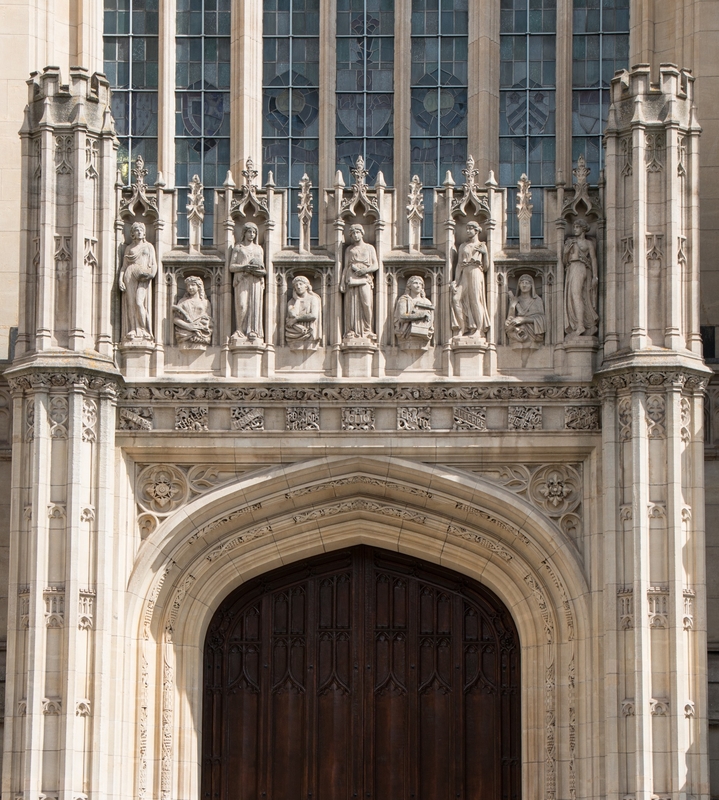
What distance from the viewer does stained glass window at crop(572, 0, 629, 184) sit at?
22.9 meters

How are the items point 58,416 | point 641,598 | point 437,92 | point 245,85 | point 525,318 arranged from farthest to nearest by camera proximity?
1. point 437,92
2. point 245,85
3. point 525,318
4. point 58,416
5. point 641,598

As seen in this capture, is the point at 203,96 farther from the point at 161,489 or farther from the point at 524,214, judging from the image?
the point at 161,489

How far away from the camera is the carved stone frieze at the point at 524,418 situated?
2030 cm

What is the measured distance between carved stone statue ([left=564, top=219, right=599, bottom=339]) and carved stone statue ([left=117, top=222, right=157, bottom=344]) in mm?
4460

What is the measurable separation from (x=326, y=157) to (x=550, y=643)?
253 inches

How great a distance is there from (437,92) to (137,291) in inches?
189

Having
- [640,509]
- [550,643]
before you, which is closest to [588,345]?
[640,509]

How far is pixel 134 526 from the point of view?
66.9 feet

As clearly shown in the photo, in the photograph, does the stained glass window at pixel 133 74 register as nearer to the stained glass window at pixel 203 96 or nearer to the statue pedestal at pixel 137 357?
the stained glass window at pixel 203 96

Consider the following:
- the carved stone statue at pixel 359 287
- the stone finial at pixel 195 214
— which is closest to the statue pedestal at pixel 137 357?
the stone finial at pixel 195 214

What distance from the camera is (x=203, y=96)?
23.1 meters

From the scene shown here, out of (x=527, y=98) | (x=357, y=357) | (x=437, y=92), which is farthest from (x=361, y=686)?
(x=527, y=98)

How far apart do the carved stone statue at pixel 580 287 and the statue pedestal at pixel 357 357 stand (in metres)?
2.13

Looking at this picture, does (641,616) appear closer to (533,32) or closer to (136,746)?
(136,746)
